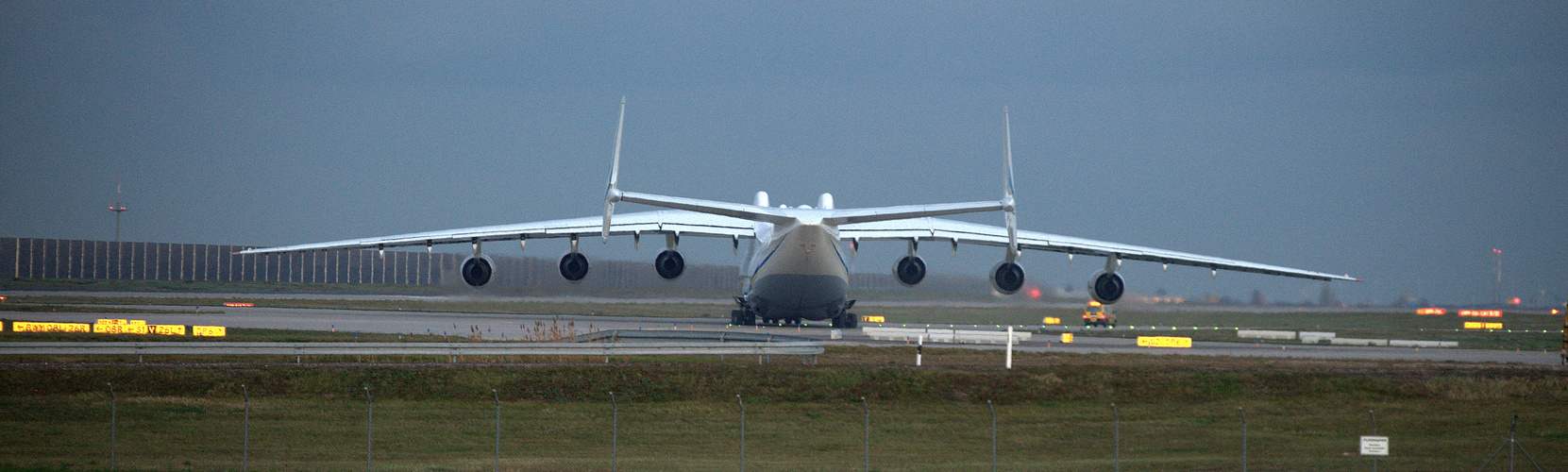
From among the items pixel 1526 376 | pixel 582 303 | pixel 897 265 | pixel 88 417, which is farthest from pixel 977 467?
pixel 582 303

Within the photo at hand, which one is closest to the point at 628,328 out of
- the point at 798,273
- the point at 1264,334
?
the point at 798,273

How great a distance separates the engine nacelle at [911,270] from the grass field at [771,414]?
10114mm

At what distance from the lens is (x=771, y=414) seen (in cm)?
1947

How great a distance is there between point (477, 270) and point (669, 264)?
16.9ft

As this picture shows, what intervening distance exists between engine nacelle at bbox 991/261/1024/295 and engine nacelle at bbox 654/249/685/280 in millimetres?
8258

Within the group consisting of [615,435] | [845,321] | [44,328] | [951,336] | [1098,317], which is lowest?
[615,435]

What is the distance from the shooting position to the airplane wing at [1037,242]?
35156 millimetres

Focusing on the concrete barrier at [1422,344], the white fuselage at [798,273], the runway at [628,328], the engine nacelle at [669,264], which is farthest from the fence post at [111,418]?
the concrete barrier at [1422,344]

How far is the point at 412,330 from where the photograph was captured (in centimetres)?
3194

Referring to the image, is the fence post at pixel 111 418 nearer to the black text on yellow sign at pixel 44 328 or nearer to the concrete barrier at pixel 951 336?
the black text on yellow sign at pixel 44 328

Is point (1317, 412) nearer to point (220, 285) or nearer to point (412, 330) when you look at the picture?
point (412, 330)

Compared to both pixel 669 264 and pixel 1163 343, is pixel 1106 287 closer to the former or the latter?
pixel 1163 343

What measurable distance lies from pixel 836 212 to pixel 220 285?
129ft

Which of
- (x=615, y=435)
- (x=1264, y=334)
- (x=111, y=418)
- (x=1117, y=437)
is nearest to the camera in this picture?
(x=1117, y=437)
